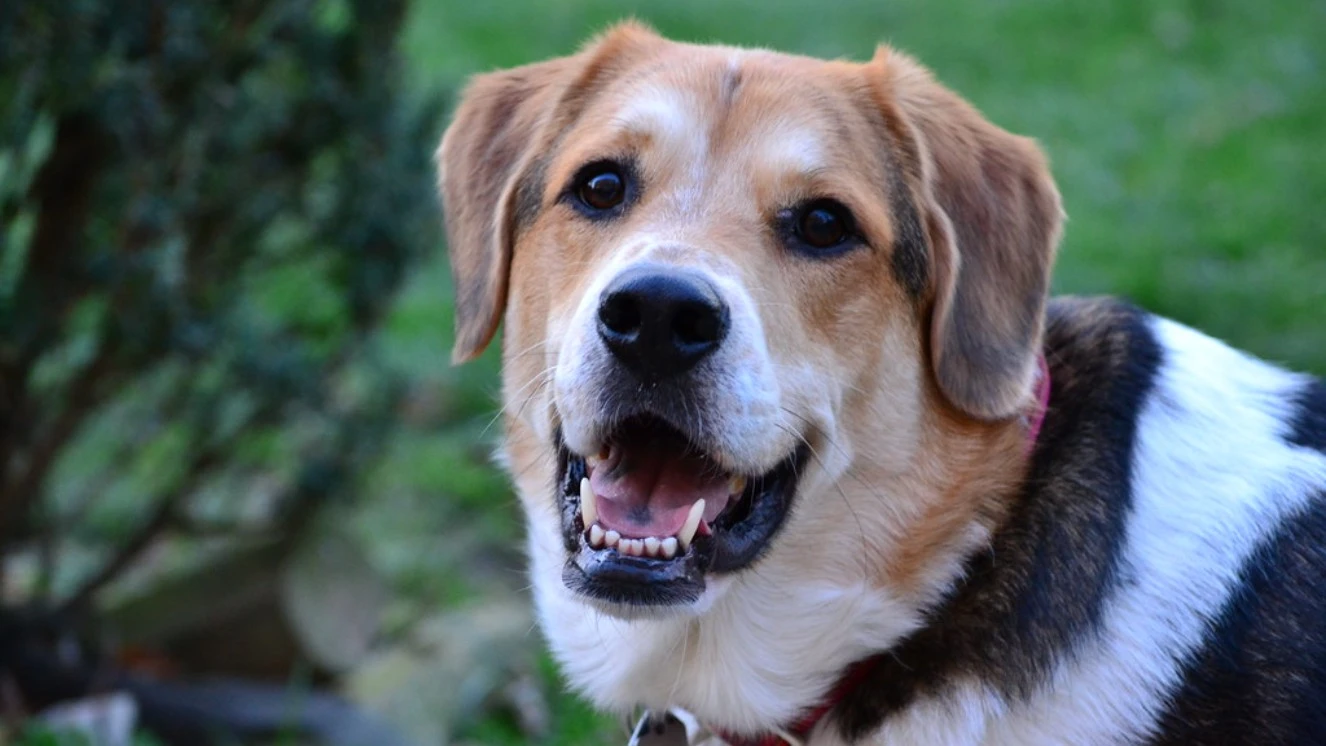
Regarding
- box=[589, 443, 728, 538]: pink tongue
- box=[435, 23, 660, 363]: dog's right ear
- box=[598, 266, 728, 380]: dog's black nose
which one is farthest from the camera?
box=[435, 23, 660, 363]: dog's right ear

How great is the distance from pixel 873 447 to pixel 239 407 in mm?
2828

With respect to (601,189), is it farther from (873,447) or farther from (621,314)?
(873,447)

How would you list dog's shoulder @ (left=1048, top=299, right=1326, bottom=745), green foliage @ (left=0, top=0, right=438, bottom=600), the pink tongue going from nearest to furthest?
1. dog's shoulder @ (left=1048, top=299, right=1326, bottom=745)
2. the pink tongue
3. green foliage @ (left=0, top=0, right=438, bottom=600)

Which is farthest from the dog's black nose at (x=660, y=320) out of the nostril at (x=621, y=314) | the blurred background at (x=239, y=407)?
the blurred background at (x=239, y=407)

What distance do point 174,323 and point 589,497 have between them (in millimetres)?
2138

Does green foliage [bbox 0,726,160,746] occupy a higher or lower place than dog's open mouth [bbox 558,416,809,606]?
lower

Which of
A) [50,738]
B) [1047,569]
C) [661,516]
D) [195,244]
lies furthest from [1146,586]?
[195,244]

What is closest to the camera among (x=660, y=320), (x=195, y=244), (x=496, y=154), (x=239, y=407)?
(x=660, y=320)

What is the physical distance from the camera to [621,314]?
116 inches

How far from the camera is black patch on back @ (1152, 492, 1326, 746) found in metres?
2.97

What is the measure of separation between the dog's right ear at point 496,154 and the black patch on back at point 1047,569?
1.39 metres

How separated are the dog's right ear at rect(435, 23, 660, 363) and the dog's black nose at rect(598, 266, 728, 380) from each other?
85 centimetres

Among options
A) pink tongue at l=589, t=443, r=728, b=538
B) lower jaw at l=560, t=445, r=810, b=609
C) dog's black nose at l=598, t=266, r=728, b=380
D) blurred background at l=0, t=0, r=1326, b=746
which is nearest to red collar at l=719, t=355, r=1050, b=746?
lower jaw at l=560, t=445, r=810, b=609

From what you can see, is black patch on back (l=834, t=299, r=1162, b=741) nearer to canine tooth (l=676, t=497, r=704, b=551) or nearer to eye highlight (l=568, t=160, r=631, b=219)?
canine tooth (l=676, t=497, r=704, b=551)
